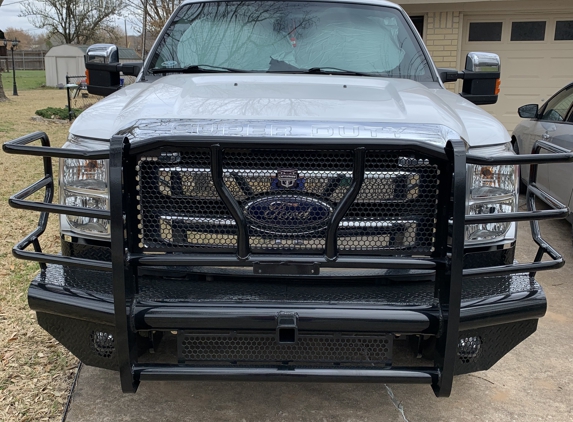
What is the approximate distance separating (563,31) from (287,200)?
1169 cm

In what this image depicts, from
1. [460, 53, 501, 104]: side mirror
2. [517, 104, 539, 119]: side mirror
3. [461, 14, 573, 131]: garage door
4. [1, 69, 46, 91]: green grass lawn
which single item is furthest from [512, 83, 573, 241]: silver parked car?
[1, 69, 46, 91]: green grass lawn

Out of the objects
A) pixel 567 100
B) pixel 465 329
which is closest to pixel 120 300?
pixel 465 329

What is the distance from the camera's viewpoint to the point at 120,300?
7.74 ft

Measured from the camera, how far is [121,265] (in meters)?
2.34

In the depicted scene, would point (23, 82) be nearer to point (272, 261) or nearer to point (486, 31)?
point (486, 31)

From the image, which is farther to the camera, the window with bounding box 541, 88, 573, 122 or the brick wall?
the brick wall

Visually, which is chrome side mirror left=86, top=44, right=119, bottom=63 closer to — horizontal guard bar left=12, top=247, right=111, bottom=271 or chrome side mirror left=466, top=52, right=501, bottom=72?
horizontal guard bar left=12, top=247, right=111, bottom=271

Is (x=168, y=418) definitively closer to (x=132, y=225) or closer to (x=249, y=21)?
(x=132, y=225)

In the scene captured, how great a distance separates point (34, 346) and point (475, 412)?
270cm

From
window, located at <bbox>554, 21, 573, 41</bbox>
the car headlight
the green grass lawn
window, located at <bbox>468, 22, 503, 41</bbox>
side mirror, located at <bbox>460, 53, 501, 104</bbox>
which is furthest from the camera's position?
the green grass lawn

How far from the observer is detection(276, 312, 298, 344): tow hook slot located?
92.3 inches

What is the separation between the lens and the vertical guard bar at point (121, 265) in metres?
2.31

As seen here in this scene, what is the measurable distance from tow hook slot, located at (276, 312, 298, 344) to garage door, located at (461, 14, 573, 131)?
37.0 feet

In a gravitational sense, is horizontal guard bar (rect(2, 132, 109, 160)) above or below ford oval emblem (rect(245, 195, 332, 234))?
above
